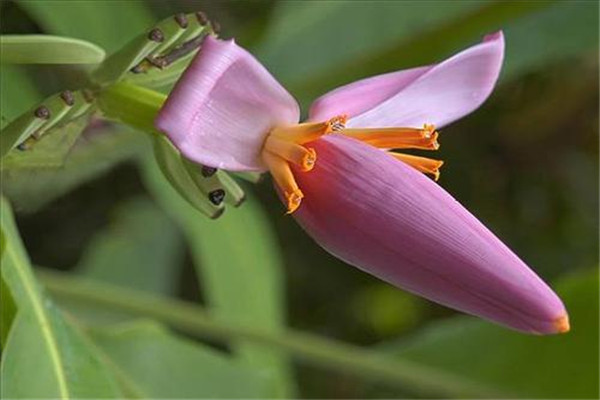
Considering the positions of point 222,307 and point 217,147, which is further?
point 222,307

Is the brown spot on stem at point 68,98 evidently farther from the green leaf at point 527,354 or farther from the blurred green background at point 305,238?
the green leaf at point 527,354

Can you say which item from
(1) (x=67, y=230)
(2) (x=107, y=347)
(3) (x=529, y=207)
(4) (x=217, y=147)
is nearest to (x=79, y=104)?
(4) (x=217, y=147)

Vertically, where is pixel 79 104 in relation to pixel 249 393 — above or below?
above

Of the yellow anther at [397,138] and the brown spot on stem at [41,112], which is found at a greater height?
the brown spot on stem at [41,112]

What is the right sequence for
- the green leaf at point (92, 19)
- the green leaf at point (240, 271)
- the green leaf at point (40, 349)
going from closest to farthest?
the green leaf at point (40, 349) → the green leaf at point (92, 19) → the green leaf at point (240, 271)

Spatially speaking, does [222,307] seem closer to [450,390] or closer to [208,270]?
[208,270]

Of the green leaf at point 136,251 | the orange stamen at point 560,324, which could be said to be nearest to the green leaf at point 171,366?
the green leaf at point 136,251
